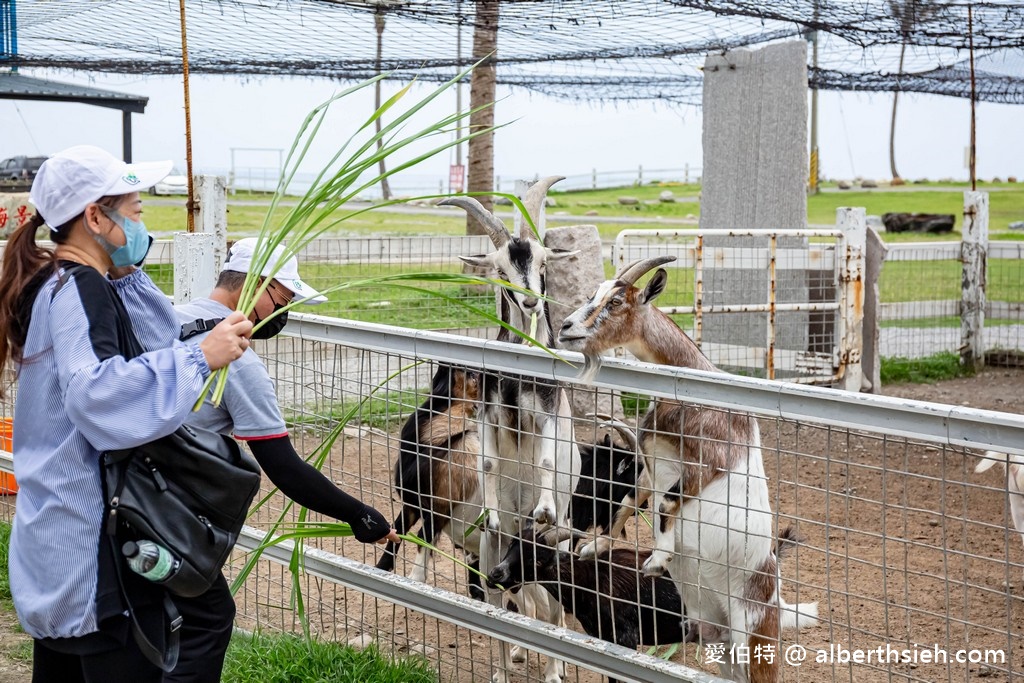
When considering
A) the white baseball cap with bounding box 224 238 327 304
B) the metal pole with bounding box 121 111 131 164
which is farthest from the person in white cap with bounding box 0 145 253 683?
the metal pole with bounding box 121 111 131 164

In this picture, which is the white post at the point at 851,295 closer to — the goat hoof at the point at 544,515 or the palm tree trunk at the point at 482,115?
the palm tree trunk at the point at 482,115

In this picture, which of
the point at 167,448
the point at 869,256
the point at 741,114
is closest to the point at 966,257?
the point at 869,256

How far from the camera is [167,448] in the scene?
2.63m

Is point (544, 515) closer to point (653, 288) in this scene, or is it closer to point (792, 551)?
point (653, 288)

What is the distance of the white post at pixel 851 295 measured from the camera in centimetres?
1000

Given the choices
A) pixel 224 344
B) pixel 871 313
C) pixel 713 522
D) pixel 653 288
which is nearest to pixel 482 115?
pixel 871 313

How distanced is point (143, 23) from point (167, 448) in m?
8.99

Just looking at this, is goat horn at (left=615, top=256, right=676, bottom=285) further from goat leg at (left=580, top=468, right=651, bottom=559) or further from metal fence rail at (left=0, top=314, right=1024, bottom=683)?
goat leg at (left=580, top=468, right=651, bottom=559)

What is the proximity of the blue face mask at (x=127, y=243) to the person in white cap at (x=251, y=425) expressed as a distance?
0.83 feet

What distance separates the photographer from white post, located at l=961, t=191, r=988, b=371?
1167 cm

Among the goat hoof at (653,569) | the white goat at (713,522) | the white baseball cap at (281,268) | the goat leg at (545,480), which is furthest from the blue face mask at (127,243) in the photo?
the goat hoof at (653,569)

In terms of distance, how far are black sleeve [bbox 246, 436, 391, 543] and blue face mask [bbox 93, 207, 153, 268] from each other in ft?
2.21

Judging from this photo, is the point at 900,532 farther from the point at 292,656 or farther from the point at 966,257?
the point at 966,257

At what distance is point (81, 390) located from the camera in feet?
8.10
